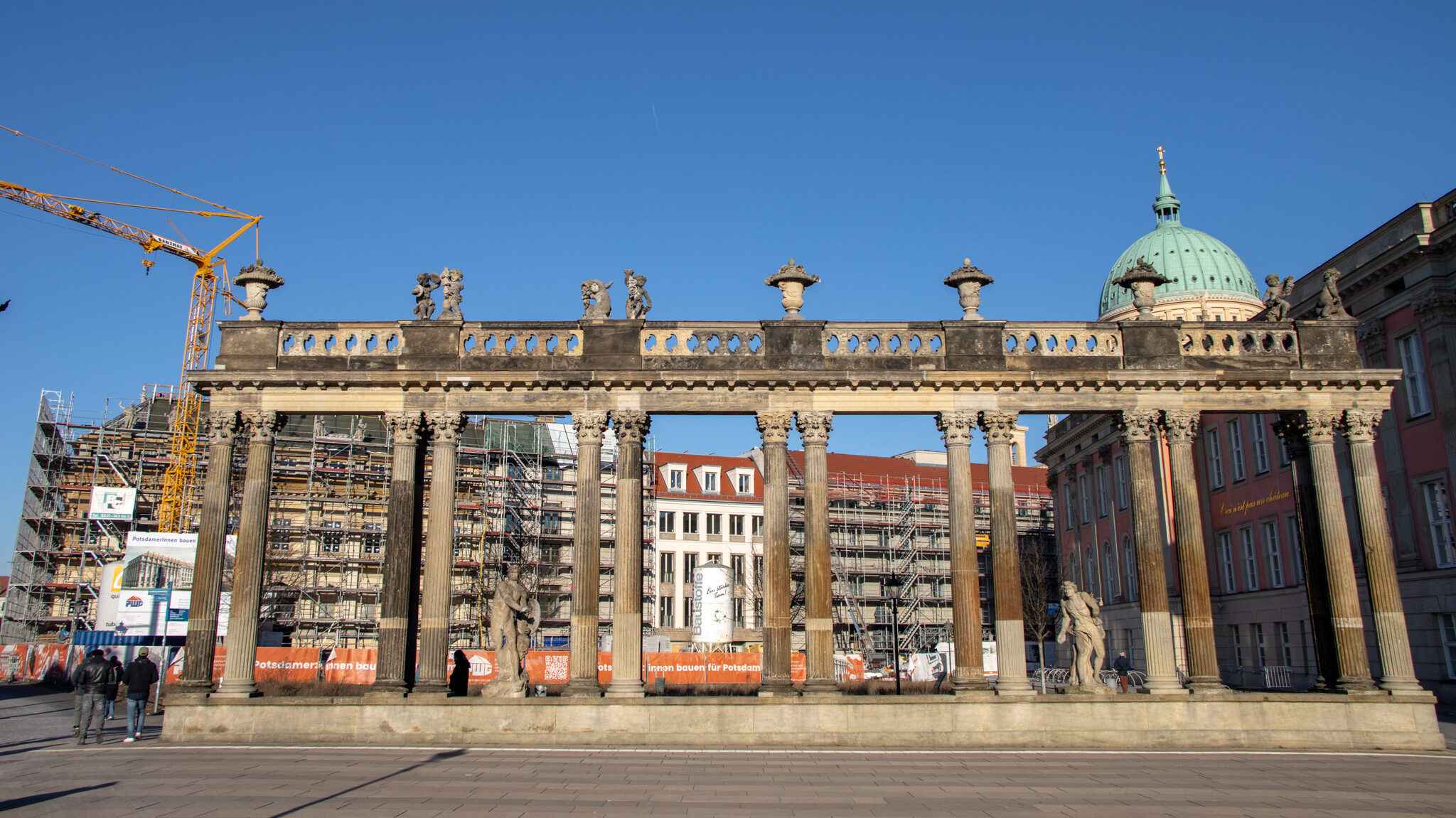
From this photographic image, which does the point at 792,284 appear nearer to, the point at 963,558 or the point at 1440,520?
the point at 963,558

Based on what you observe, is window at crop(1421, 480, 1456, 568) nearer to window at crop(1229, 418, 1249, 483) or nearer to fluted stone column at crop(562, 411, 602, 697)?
window at crop(1229, 418, 1249, 483)

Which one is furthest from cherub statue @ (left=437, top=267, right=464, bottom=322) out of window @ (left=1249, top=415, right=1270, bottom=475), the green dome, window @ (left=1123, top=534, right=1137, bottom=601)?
the green dome

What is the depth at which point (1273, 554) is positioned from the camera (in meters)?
44.8

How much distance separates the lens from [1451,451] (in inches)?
1255

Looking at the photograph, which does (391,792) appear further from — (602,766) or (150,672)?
(150,672)

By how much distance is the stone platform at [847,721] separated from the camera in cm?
2275

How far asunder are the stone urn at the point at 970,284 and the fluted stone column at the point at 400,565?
13.0 metres

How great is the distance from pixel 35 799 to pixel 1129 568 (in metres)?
52.7

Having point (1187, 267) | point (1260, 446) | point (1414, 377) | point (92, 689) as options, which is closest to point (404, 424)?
point (92, 689)

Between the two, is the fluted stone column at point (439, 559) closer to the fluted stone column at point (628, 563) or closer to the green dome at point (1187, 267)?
the fluted stone column at point (628, 563)

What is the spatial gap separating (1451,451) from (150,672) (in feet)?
115

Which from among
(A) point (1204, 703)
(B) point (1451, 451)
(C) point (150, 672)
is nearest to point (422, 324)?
(C) point (150, 672)

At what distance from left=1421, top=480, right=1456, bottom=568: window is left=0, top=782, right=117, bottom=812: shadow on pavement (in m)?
35.0

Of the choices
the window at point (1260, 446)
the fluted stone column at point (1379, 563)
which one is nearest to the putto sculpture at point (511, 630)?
the fluted stone column at point (1379, 563)
